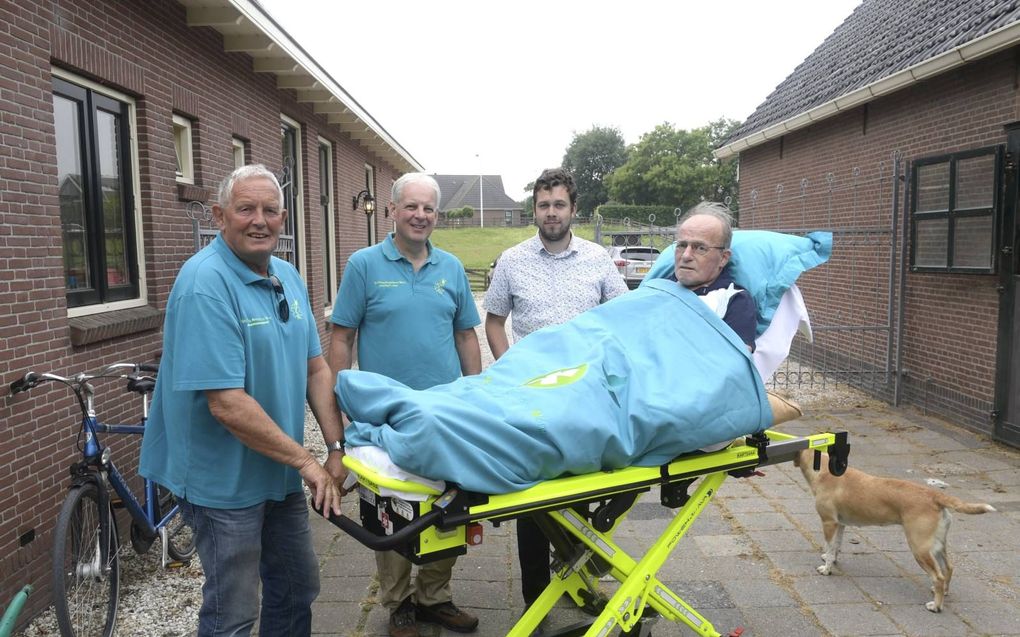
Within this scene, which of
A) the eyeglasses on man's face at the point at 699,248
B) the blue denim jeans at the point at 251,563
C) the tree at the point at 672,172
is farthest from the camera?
the tree at the point at 672,172

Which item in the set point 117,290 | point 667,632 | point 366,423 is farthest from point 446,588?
point 117,290

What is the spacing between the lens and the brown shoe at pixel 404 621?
341 centimetres

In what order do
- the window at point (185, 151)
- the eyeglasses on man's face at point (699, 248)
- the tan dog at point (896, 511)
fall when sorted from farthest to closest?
the window at point (185, 151)
the tan dog at point (896, 511)
the eyeglasses on man's face at point (699, 248)

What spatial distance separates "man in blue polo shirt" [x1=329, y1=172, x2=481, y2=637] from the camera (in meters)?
3.39

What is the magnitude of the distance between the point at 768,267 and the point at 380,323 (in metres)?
1.71

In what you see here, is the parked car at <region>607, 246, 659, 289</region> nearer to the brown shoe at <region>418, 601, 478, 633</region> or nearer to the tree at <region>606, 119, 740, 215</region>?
the brown shoe at <region>418, 601, 478, 633</region>

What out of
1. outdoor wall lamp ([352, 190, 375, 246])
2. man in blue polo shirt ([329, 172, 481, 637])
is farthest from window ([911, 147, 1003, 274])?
outdoor wall lamp ([352, 190, 375, 246])

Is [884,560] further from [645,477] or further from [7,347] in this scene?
[7,347]

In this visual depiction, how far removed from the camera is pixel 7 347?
3.57 meters

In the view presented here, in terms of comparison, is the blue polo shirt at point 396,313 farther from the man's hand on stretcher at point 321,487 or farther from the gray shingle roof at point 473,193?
the gray shingle roof at point 473,193

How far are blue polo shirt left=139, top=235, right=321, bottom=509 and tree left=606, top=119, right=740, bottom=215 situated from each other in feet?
206

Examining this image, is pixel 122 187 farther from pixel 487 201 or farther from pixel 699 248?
pixel 487 201

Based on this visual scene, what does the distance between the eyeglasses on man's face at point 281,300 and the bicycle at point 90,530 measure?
1.40 metres

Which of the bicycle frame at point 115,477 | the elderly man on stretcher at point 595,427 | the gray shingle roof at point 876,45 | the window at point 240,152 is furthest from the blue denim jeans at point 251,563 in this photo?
the gray shingle roof at point 876,45
